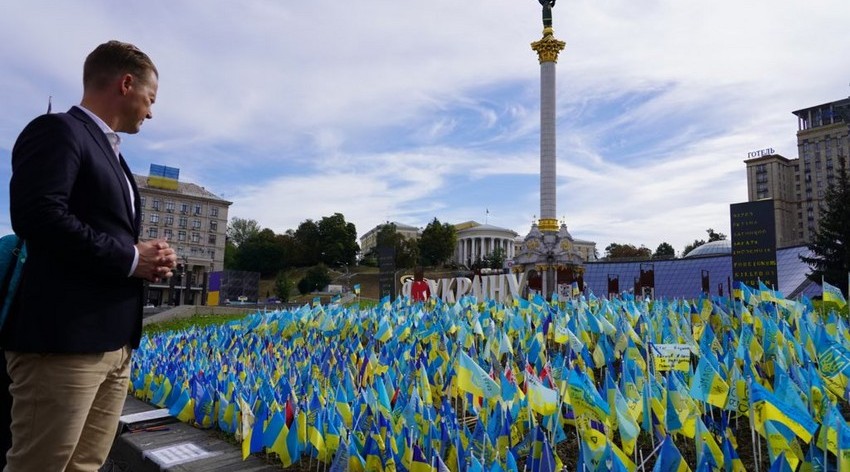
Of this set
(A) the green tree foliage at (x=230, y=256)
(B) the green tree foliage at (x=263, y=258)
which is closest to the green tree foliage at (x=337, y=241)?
(B) the green tree foliage at (x=263, y=258)

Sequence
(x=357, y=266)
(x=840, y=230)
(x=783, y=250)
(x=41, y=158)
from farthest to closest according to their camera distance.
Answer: (x=357, y=266) → (x=783, y=250) → (x=840, y=230) → (x=41, y=158)

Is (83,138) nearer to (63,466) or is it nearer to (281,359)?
(63,466)

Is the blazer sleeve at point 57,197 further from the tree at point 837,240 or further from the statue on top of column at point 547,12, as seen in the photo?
the statue on top of column at point 547,12

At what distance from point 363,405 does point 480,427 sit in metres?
1.12

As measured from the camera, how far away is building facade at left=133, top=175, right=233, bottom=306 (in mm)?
73938

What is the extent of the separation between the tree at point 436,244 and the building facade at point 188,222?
2917 cm

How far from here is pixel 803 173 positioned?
100m

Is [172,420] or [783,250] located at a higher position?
[783,250]

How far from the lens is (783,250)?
45812 millimetres

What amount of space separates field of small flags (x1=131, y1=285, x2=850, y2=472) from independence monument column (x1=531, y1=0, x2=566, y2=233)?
31.6 m

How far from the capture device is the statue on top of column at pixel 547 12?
4169 centimetres

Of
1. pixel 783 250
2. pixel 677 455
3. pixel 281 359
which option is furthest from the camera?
pixel 783 250

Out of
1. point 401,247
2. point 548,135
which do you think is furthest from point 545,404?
point 401,247

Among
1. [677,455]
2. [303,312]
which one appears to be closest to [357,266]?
[303,312]
